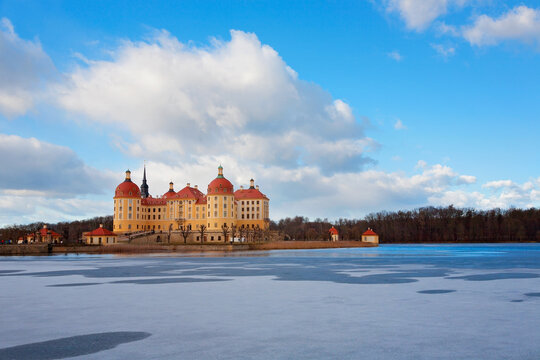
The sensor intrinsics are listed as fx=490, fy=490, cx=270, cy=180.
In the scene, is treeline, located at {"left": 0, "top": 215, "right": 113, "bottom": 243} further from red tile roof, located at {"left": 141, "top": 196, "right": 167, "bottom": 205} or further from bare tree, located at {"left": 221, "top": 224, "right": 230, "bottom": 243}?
bare tree, located at {"left": 221, "top": 224, "right": 230, "bottom": 243}

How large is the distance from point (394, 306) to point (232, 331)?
19.1ft

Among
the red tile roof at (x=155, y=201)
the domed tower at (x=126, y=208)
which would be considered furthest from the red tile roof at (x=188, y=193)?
the domed tower at (x=126, y=208)

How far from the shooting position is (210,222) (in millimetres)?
100000

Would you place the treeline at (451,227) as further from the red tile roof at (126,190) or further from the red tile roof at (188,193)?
the red tile roof at (126,190)

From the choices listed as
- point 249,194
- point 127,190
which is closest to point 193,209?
point 249,194

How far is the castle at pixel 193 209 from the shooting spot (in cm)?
9994

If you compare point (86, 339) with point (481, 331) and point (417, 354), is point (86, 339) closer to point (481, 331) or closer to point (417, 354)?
point (417, 354)

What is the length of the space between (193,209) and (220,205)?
9578mm

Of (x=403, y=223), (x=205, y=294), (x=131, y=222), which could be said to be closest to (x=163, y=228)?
(x=131, y=222)

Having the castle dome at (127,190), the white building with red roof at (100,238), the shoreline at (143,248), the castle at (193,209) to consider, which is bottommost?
the shoreline at (143,248)

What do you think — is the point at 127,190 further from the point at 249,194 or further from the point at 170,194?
the point at 249,194

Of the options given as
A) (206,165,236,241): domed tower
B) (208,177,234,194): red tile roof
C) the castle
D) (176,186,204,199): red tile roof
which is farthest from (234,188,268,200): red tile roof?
(176,186,204,199): red tile roof

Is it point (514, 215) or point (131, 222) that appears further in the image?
point (514, 215)

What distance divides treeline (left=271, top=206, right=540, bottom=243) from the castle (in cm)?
1522
